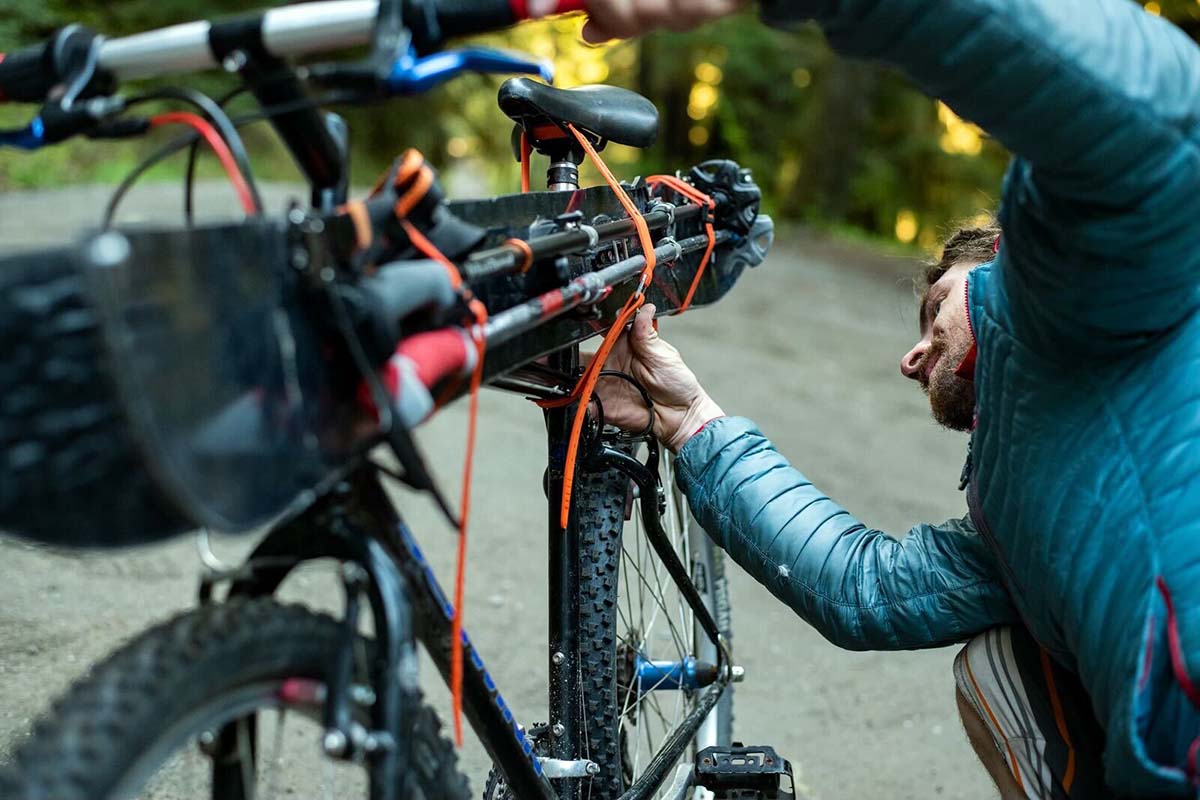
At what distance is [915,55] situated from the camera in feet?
4.05

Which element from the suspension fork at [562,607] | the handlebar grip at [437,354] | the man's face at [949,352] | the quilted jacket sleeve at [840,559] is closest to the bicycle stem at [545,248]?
the handlebar grip at [437,354]

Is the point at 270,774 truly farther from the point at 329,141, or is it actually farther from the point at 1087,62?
the point at 1087,62

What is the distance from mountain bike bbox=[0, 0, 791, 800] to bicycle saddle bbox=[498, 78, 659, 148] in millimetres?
259

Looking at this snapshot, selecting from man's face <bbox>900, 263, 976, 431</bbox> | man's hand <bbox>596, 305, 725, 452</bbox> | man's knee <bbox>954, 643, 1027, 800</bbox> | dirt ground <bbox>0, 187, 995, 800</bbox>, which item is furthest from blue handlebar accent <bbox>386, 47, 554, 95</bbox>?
dirt ground <bbox>0, 187, 995, 800</bbox>

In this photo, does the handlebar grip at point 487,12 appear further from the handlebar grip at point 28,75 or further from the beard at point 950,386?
the beard at point 950,386

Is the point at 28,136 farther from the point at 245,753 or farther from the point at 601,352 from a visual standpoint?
the point at 601,352

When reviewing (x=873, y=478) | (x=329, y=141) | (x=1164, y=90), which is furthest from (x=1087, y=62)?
(x=873, y=478)

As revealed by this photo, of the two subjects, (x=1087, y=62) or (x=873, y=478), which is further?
(x=873, y=478)

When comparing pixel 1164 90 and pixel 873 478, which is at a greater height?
pixel 1164 90

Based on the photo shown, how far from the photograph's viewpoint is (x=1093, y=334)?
1.45 meters

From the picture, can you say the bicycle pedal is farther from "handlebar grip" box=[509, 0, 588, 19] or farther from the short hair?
"handlebar grip" box=[509, 0, 588, 19]

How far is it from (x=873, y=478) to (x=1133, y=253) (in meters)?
4.46

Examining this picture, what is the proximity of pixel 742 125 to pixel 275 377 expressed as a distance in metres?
13.8

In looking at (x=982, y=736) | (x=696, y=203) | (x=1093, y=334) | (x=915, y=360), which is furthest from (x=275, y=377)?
(x=982, y=736)
